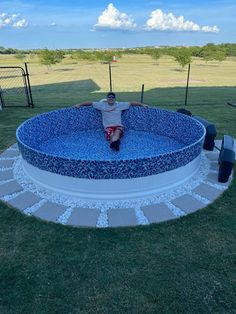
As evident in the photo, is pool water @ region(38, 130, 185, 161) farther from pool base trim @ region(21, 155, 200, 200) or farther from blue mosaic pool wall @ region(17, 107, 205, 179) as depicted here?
pool base trim @ region(21, 155, 200, 200)

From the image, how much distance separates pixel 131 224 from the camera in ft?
15.8

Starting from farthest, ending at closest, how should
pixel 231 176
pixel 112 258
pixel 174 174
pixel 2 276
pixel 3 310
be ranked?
pixel 231 176 < pixel 174 174 < pixel 112 258 < pixel 2 276 < pixel 3 310

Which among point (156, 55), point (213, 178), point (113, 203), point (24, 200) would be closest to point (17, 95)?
point (24, 200)

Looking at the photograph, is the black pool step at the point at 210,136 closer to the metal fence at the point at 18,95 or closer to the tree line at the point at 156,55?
the metal fence at the point at 18,95

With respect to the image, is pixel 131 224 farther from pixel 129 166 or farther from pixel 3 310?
pixel 3 310

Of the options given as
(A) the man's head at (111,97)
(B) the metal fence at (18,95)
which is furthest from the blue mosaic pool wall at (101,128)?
(B) the metal fence at (18,95)

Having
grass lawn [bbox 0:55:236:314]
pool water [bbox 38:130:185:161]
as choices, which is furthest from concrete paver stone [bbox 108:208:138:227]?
pool water [bbox 38:130:185:161]

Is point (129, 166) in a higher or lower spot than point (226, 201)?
higher

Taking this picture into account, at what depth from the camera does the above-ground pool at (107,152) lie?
5.39 meters

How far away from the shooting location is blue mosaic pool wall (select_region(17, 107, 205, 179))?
17.5 ft

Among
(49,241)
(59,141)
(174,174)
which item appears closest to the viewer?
(49,241)

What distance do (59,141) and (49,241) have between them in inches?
184

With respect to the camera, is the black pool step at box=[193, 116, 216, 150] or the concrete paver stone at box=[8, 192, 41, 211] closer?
the concrete paver stone at box=[8, 192, 41, 211]

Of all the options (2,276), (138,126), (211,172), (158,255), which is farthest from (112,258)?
(138,126)
